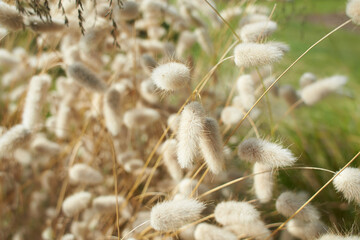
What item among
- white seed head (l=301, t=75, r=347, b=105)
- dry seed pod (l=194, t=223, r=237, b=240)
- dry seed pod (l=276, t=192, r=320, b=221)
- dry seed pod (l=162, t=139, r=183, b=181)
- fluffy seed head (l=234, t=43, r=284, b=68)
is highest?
fluffy seed head (l=234, t=43, r=284, b=68)

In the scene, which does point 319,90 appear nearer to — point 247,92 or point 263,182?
point 247,92

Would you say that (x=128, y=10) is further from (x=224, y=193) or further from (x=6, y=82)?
(x=6, y=82)

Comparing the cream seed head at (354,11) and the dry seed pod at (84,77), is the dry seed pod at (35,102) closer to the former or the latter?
the dry seed pod at (84,77)

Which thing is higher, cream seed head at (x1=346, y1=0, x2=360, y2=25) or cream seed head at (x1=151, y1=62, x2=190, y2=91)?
cream seed head at (x1=151, y1=62, x2=190, y2=91)

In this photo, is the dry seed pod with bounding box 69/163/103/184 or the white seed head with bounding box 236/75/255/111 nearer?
the white seed head with bounding box 236/75/255/111

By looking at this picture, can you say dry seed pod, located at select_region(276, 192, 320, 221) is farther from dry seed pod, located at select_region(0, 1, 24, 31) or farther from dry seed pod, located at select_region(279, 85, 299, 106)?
dry seed pod, located at select_region(0, 1, 24, 31)

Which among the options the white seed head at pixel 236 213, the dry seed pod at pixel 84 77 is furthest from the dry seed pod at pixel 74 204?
the white seed head at pixel 236 213

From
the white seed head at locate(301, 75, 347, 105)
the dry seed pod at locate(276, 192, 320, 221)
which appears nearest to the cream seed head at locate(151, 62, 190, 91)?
the dry seed pod at locate(276, 192, 320, 221)
